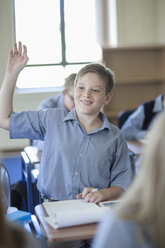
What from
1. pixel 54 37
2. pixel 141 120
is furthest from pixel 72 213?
pixel 54 37

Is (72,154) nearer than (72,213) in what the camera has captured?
No

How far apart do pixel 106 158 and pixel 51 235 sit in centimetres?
73

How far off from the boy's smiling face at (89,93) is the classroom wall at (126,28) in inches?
201

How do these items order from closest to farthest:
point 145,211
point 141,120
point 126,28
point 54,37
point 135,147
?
1. point 145,211
2. point 135,147
3. point 141,120
4. point 126,28
5. point 54,37

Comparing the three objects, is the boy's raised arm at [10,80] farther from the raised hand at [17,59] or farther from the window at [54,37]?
the window at [54,37]

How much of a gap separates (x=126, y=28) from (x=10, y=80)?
554 centimetres

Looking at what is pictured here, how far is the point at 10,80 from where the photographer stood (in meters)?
2.07

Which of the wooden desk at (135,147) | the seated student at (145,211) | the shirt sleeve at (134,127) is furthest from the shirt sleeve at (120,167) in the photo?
the shirt sleeve at (134,127)

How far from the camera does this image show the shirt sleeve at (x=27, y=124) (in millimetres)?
2098

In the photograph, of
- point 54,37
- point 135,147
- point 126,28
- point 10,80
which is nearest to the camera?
point 10,80

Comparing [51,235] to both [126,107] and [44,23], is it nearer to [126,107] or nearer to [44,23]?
[126,107]

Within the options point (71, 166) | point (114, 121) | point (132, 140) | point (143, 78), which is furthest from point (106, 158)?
point (143, 78)

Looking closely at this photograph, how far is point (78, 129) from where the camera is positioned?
216 centimetres

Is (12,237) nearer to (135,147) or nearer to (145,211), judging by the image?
(145,211)
